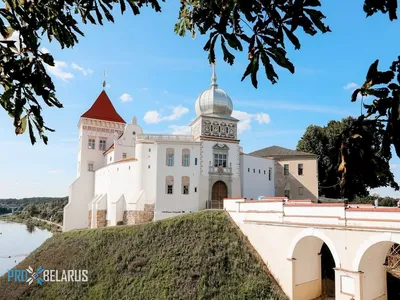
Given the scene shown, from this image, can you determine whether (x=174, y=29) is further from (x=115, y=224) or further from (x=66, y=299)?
(x=115, y=224)

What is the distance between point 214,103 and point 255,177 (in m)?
7.09

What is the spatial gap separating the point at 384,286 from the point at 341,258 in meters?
2.62

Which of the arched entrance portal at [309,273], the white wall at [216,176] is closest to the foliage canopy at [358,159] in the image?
the arched entrance portal at [309,273]

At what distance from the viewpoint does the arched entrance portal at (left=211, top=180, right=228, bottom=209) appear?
25.9 metres

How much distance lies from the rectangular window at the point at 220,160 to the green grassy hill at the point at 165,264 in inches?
217

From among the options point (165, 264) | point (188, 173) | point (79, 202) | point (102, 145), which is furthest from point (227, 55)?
point (102, 145)

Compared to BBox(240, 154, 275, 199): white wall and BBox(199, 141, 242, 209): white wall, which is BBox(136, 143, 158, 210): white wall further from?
BBox(240, 154, 275, 199): white wall

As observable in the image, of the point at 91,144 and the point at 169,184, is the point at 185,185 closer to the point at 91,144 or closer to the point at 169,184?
the point at 169,184

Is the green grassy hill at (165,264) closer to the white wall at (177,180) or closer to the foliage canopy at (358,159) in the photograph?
the white wall at (177,180)

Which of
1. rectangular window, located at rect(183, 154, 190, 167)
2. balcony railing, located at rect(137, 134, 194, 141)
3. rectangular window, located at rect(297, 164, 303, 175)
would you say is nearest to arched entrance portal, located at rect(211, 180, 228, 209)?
rectangular window, located at rect(183, 154, 190, 167)

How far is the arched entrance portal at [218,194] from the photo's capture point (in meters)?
25.9

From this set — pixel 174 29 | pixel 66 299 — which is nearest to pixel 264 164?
pixel 66 299

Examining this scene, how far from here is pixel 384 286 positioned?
13.9m

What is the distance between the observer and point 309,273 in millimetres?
15867
